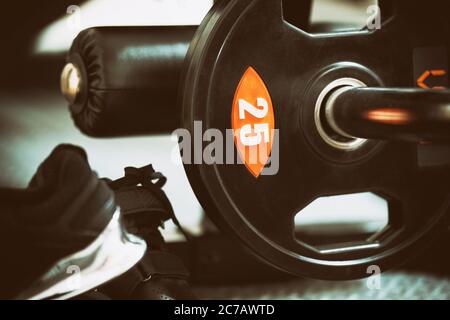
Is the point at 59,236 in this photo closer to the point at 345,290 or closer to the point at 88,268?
the point at 88,268

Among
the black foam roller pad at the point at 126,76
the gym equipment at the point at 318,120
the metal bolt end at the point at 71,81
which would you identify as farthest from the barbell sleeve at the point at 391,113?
the metal bolt end at the point at 71,81

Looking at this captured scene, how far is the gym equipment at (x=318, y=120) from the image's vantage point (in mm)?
871

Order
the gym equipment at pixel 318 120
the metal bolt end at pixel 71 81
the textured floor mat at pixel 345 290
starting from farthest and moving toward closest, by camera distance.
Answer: the textured floor mat at pixel 345 290, the metal bolt end at pixel 71 81, the gym equipment at pixel 318 120

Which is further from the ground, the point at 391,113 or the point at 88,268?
the point at 391,113

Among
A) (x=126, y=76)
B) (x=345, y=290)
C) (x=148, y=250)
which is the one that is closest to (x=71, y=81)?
(x=126, y=76)

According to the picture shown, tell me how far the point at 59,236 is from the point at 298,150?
0.35m

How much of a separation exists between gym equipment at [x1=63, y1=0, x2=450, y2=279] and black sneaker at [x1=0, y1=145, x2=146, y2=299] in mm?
155

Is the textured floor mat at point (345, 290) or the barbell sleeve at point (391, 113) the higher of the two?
the barbell sleeve at point (391, 113)

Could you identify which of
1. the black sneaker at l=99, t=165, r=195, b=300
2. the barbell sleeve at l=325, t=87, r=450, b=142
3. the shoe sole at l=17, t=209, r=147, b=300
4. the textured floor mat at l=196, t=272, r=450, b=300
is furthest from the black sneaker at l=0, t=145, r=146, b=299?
the textured floor mat at l=196, t=272, r=450, b=300

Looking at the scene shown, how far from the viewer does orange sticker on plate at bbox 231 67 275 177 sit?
90cm

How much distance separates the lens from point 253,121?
0.91 meters

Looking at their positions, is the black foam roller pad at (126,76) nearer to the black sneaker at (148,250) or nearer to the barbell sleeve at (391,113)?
the black sneaker at (148,250)

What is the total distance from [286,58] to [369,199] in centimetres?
62

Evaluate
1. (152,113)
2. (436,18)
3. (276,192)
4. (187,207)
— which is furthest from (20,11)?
(436,18)
